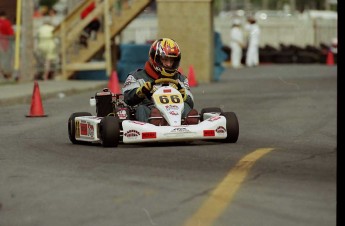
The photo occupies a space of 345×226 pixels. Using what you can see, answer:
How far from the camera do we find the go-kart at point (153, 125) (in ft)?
46.1

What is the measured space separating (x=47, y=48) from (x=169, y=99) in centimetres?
2218

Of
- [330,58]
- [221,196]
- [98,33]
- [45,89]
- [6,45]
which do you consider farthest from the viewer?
[330,58]

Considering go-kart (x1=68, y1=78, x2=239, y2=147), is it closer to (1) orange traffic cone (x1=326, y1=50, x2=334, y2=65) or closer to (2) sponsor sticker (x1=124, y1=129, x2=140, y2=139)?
(2) sponsor sticker (x1=124, y1=129, x2=140, y2=139)

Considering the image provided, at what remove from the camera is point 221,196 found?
9.81m

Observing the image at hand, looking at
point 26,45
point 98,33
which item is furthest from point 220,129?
point 98,33

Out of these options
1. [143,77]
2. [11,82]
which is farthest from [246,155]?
[11,82]

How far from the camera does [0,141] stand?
15.7 metres

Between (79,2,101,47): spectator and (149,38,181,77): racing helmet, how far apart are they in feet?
69.0

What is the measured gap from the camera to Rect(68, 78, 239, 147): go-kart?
14.0m

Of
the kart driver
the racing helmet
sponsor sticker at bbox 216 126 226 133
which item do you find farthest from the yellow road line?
the racing helmet

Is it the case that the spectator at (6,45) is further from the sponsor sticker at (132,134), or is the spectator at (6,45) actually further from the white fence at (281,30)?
the white fence at (281,30)

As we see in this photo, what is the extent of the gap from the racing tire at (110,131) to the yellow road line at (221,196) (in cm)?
186

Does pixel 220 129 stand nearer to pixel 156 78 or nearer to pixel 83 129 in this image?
pixel 156 78

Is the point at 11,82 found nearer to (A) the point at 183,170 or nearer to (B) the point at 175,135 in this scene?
(B) the point at 175,135
